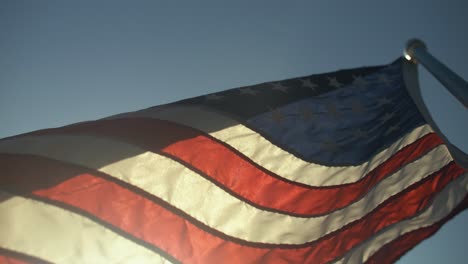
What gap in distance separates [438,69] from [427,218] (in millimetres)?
2389

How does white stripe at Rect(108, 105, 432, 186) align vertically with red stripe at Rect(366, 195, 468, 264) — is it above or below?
above

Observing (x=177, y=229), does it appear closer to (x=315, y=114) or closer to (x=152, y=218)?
(x=152, y=218)

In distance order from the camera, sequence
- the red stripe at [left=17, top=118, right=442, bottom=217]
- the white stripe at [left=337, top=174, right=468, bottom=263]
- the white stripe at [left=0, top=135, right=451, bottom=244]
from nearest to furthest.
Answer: the white stripe at [left=0, top=135, right=451, bottom=244], the red stripe at [left=17, top=118, right=442, bottom=217], the white stripe at [left=337, top=174, right=468, bottom=263]

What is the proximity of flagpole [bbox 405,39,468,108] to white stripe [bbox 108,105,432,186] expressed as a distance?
1.12 meters

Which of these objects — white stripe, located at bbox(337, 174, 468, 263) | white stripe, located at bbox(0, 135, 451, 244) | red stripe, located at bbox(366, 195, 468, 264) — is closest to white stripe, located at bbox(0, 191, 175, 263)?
white stripe, located at bbox(0, 135, 451, 244)

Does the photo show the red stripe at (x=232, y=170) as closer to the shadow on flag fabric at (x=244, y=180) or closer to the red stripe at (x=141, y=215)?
the shadow on flag fabric at (x=244, y=180)

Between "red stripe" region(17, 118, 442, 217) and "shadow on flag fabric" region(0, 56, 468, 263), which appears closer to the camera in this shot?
"shadow on flag fabric" region(0, 56, 468, 263)

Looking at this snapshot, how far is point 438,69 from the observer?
4.50m

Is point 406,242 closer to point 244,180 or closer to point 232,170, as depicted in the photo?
point 244,180

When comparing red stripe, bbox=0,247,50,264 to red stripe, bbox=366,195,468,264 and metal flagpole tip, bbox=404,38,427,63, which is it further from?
metal flagpole tip, bbox=404,38,427,63

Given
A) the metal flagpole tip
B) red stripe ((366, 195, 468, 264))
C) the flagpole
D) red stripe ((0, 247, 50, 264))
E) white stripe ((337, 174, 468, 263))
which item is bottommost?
red stripe ((366, 195, 468, 264))

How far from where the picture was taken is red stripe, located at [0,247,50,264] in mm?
3275

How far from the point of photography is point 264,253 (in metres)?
4.73

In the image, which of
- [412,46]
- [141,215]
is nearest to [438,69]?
[412,46]
